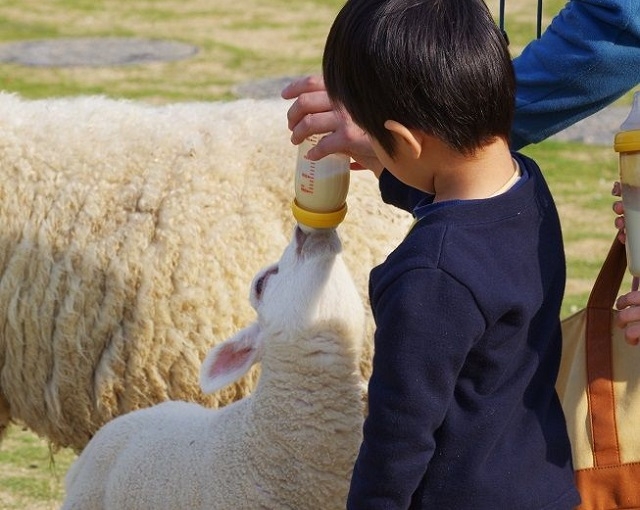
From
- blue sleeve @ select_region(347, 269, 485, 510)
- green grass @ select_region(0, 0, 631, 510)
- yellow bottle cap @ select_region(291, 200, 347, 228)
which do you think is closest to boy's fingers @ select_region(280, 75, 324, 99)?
yellow bottle cap @ select_region(291, 200, 347, 228)

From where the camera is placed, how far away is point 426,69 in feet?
5.52

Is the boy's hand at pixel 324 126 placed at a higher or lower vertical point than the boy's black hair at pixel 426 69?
lower

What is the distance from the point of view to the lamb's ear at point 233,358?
2.26 metres

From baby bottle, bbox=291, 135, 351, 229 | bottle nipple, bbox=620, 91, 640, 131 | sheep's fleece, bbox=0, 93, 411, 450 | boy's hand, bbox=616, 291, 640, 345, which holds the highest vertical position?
bottle nipple, bbox=620, 91, 640, 131

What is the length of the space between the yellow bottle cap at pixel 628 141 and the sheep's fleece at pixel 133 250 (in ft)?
4.82

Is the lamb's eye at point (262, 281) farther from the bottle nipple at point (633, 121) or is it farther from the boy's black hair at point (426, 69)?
the bottle nipple at point (633, 121)

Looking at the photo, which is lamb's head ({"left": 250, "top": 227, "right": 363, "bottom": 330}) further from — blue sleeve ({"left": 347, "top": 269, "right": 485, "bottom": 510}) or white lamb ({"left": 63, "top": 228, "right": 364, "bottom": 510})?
blue sleeve ({"left": 347, "top": 269, "right": 485, "bottom": 510})

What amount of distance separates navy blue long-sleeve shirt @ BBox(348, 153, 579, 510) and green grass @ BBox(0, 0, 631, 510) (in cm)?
255

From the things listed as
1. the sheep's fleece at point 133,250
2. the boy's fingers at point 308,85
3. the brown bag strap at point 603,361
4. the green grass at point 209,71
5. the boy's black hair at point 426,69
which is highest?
the boy's black hair at point 426,69

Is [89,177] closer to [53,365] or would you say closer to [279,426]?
[53,365]

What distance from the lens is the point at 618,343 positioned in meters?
1.99

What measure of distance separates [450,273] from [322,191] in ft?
1.79

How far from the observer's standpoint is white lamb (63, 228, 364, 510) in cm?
217

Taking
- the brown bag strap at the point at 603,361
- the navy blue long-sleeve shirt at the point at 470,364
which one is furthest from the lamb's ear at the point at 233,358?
the brown bag strap at the point at 603,361
